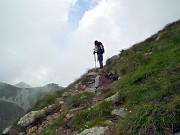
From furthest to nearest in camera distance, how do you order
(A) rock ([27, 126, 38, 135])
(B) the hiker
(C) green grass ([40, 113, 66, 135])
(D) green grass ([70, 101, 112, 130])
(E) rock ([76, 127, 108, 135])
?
1. (B) the hiker
2. (A) rock ([27, 126, 38, 135])
3. (C) green grass ([40, 113, 66, 135])
4. (D) green grass ([70, 101, 112, 130])
5. (E) rock ([76, 127, 108, 135])

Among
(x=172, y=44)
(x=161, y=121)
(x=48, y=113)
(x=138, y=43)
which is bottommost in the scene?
(x=161, y=121)

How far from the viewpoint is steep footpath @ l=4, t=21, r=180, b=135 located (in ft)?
41.4

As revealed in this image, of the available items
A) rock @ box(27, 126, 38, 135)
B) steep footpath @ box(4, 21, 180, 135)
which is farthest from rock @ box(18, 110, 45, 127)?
rock @ box(27, 126, 38, 135)

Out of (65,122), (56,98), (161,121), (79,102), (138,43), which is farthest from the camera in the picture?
(138,43)

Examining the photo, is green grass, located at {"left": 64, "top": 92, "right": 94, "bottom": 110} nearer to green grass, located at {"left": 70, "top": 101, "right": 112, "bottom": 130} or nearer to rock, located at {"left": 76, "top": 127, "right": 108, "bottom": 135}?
green grass, located at {"left": 70, "top": 101, "right": 112, "bottom": 130}

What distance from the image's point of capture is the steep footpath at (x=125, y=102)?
1263 cm

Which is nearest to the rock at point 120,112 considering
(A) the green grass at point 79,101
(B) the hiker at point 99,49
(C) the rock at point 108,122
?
(C) the rock at point 108,122

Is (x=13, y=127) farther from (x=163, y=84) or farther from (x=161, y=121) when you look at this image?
(x=161, y=121)

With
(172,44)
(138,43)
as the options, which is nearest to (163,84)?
(172,44)

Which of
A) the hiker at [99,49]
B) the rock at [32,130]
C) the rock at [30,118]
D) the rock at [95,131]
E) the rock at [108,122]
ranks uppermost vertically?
the hiker at [99,49]

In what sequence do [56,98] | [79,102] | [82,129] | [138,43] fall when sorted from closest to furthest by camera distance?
1. [82,129]
2. [79,102]
3. [56,98]
4. [138,43]

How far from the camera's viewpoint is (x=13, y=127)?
23344mm

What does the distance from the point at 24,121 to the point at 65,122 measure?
527cm

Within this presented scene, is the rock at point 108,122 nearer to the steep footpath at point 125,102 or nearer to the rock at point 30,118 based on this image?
the steep footpath at point 125,102
